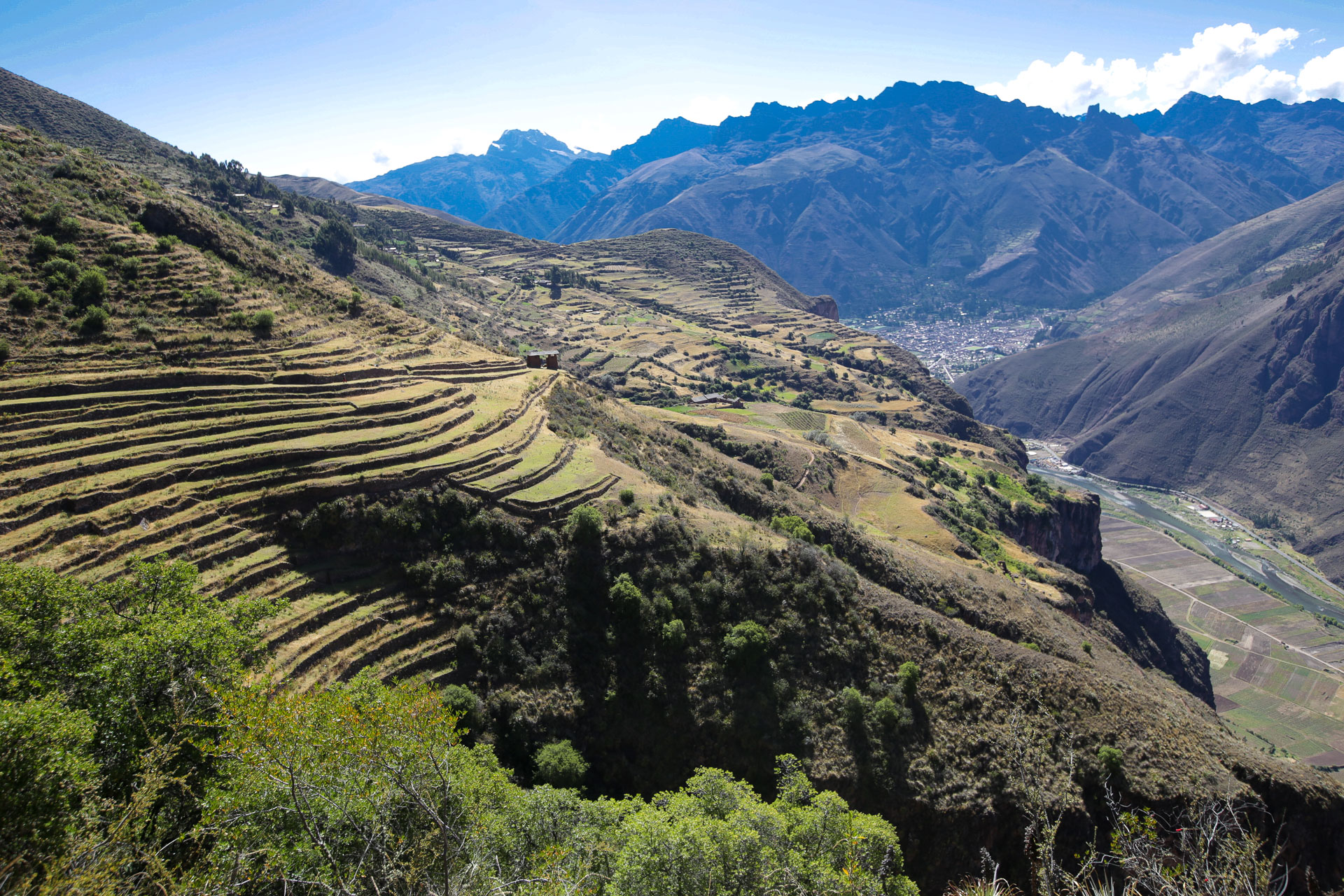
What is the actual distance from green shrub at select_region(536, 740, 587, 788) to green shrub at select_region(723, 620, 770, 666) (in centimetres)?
1082

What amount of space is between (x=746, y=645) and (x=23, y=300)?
169 ft

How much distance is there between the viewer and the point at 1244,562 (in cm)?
14450

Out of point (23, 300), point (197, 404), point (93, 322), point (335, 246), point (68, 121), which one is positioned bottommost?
point (197, 404)

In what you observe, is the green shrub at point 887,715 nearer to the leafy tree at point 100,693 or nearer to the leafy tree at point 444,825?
the leafy tree at point 444,825

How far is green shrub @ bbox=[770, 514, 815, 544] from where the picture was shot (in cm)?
5172

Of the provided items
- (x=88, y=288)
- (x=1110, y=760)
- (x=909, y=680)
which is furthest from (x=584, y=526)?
(x=88, y=288)

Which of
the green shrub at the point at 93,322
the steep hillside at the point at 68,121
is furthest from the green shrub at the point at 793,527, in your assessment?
the steep hillside at the point at 68,121

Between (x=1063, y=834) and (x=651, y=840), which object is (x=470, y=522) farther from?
(x=1063, y=834)

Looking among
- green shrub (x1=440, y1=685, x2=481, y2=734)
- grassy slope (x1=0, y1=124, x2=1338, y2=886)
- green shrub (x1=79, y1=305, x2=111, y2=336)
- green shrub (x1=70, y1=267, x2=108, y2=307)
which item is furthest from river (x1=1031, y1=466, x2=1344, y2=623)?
green shrub (x1=70, y1=267, x2=108, y2=307)

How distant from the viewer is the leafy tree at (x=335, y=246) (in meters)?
112

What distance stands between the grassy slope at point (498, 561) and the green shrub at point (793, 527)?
109 inches

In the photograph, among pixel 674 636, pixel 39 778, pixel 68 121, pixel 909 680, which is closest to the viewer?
pixel 39 778

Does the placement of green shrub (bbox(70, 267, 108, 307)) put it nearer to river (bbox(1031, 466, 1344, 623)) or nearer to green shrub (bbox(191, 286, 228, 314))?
green shrub (bbox(191, 286, 228, 314))

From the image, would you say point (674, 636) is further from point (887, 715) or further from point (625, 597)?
point (887, 715)
